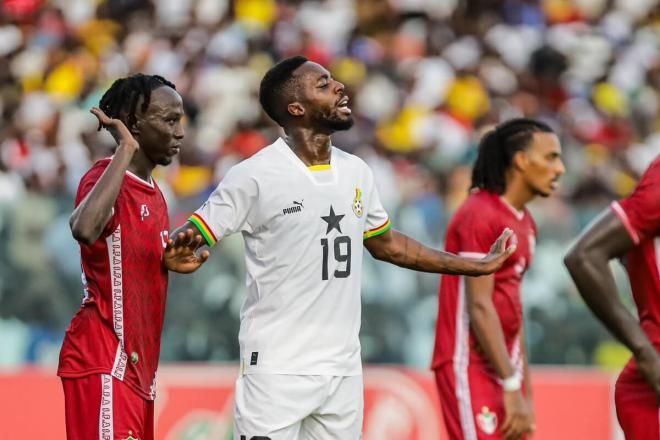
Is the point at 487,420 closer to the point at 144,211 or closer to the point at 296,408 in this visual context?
the point at 296,408

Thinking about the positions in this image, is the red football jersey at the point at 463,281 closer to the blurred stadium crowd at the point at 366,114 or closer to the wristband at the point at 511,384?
the wristband at the point at 511,384

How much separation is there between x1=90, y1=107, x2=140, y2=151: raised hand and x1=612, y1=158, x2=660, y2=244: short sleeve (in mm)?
2007

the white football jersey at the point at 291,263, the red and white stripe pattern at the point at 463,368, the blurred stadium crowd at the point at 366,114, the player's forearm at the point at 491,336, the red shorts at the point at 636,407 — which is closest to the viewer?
the red shorts at the point at 636,407

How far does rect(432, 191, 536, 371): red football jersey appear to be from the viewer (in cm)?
688

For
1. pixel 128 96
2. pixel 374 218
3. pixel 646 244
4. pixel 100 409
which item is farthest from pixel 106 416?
pixel 646 244

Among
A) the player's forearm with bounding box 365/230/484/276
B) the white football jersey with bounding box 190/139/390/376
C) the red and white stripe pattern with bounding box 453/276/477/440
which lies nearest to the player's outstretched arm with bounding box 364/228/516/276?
the player's forearm with bounding box 365/230/484/276

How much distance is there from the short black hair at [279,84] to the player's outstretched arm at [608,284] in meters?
1.54

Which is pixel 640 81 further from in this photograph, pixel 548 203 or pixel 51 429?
pixel 51 429

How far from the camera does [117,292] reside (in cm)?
548

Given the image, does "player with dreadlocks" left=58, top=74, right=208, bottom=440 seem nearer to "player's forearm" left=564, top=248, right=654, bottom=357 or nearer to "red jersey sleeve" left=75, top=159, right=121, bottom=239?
"red jersey sleeve" left=75, top=159, right=121, bottom=239

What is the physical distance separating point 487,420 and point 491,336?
46 cm

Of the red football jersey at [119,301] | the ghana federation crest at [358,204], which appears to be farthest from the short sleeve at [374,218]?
the red football jersey at [119,301]

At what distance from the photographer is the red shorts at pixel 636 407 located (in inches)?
208

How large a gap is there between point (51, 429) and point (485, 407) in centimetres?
359
